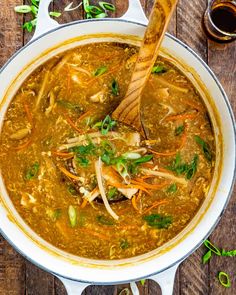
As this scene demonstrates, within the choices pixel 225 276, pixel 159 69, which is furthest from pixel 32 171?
pixel 225 276

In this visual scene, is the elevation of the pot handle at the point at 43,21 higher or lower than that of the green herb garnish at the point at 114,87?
higher

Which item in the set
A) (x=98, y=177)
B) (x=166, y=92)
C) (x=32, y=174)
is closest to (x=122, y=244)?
(x=98, y=177)

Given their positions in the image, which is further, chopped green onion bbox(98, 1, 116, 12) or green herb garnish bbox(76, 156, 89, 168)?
chopped green onion bbox(98, 1, 116, 12)

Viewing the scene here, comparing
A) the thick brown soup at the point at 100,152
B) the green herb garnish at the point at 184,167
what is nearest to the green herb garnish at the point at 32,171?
the thick brown soup at the point at 100,152

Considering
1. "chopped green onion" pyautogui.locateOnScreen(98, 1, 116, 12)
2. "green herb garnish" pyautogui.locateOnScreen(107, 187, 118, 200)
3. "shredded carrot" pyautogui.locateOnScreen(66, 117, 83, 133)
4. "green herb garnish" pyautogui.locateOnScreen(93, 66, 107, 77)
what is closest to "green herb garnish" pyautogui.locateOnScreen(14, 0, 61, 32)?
"chopped green onion" pyautogui.locateOnScreen(98, 1, 116, 12)

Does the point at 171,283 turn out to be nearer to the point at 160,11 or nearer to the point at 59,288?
the point at 59,288

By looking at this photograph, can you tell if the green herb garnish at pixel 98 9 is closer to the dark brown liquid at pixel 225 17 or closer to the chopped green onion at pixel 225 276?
the dark brown liquid at pixel 225 17

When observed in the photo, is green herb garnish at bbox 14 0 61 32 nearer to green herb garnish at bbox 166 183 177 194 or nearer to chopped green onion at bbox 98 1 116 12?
chopped green onion at bbox 98 1 116 12

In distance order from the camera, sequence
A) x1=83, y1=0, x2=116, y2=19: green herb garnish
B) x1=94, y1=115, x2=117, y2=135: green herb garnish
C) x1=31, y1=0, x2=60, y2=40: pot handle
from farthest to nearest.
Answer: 1. x1=83, y1=0, x2=116, y2=19: green herb garnish
2. x1=94, y1=115, x2=117, y2=135: green herb garnish
3. x1=31, y1=0, x2=60, y2=40: pot handle
